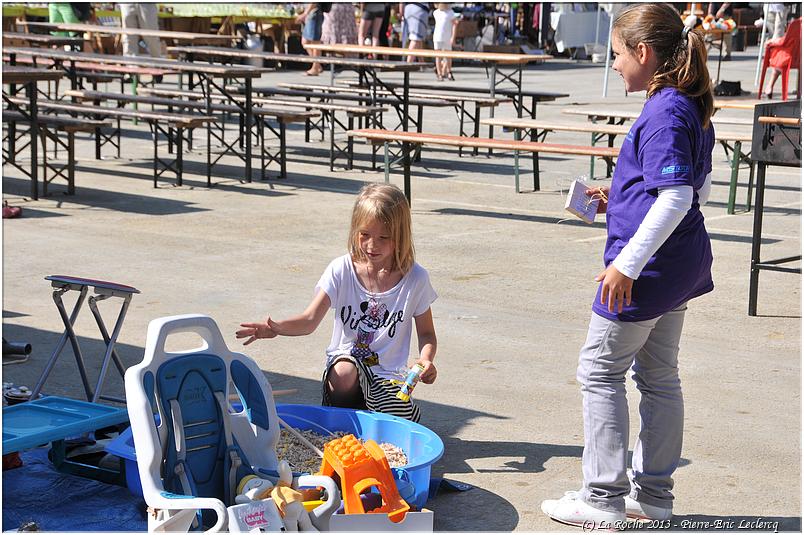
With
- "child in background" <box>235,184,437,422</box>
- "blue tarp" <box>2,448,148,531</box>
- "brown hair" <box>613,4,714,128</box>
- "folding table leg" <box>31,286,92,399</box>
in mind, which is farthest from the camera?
"folding table leg" <box>31,286,92,399</box>

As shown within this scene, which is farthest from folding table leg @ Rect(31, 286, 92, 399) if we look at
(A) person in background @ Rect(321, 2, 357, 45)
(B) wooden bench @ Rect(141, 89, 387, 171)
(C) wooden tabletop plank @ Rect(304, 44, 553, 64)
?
(A) person in background @ Rect(321, 2, 357, 45)

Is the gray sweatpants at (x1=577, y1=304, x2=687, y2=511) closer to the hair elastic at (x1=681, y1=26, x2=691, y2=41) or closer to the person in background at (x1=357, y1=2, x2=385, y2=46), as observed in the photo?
the hair elastic at (x1=681, y1=26, x2=691, y2=41)

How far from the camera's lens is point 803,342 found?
19.9 feet

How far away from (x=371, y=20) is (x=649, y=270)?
75.4 feet

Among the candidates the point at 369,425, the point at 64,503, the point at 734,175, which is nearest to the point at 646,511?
the point at 369,425

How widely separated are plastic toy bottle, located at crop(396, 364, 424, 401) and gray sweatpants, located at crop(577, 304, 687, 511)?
2.47ft

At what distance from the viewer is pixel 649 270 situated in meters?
3.71

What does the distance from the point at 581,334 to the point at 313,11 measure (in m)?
17.9

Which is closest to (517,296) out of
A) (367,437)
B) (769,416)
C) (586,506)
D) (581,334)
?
(581,334)

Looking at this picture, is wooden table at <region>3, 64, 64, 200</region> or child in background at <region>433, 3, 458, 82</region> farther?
child in background at <region>433, 3, 458, 82</region>

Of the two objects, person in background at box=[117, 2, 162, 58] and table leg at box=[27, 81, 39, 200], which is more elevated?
person in background at box=[117, 2, 162, 58]

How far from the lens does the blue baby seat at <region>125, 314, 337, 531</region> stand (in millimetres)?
3539

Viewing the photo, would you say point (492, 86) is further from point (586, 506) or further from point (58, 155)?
point (586, 506)

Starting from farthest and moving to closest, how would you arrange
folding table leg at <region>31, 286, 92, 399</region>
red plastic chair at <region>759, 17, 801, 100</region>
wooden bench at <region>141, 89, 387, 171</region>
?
red plastic chair at <region>759, 17, 801, 100</region> < wooden bench at <region>141, 89, 387, 171</region> < folding table leg at <region>31, 286, 92, 399</region>
